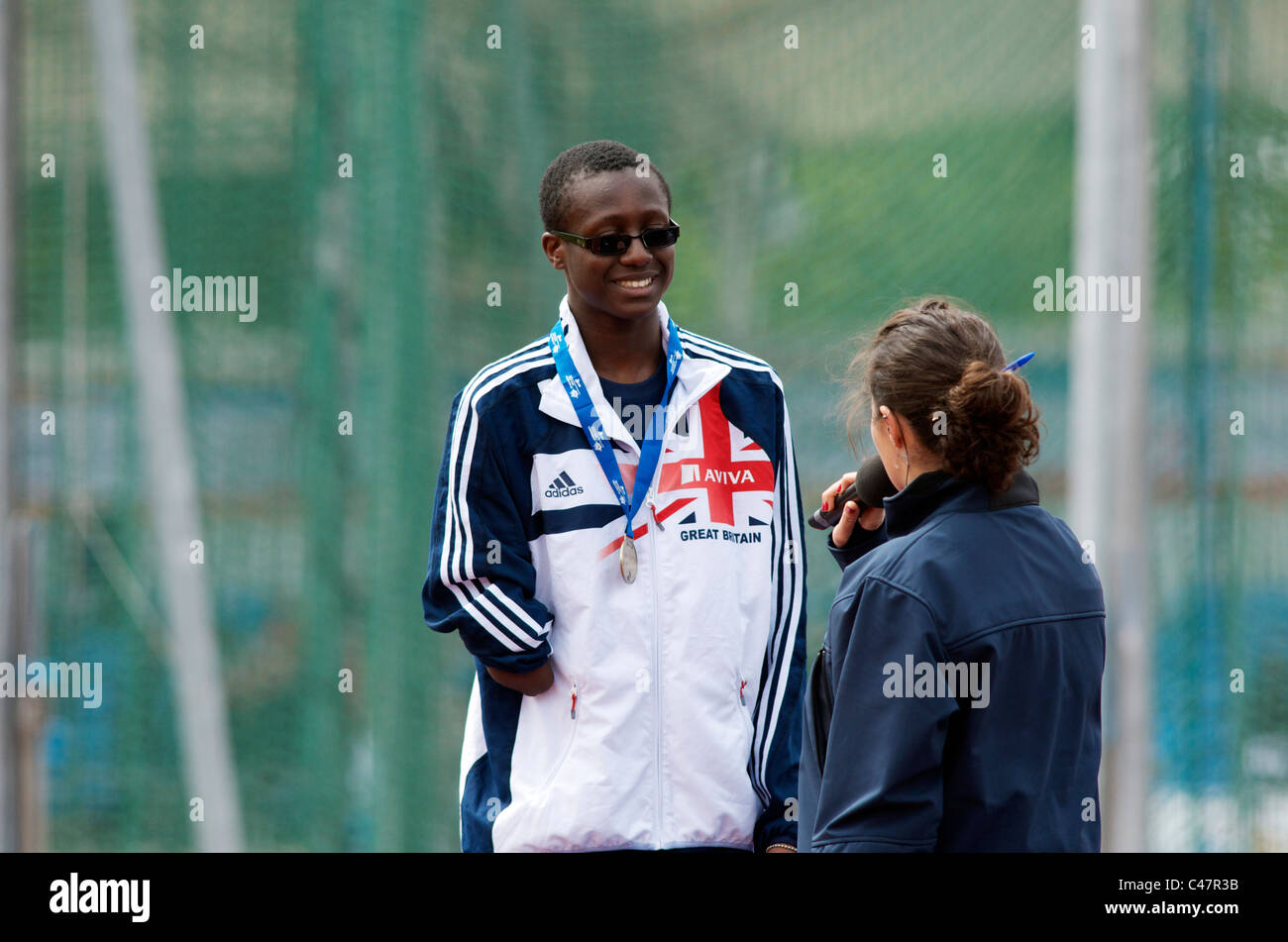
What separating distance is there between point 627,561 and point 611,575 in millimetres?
34

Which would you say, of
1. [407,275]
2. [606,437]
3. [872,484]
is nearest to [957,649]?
[872,484]

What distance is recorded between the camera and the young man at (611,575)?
213 centimetres

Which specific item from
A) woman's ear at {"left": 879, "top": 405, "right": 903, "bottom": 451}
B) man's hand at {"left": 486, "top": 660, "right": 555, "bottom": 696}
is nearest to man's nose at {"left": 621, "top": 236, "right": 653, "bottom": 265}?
woman's ear at {"left": 879, "top": 405, "right": 903, "bottom": 451}

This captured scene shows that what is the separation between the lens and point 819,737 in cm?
199

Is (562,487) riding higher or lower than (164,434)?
lower

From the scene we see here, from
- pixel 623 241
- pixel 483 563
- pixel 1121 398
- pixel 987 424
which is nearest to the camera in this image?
pixel 987 424

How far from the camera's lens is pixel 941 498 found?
6.42 ft

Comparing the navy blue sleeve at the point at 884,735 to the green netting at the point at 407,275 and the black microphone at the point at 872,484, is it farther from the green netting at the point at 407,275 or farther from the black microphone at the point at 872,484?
the green netting at the point at 407,275

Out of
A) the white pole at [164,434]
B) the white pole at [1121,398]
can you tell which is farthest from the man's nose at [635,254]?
the white pole at [164,434]

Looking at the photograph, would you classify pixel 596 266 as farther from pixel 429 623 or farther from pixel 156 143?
pixel 156 143

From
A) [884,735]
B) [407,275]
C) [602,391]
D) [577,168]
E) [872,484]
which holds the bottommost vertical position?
[884,735]

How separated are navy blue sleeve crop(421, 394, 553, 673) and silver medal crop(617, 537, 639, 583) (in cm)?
13

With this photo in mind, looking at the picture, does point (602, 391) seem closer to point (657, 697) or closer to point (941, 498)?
point (657, 697)
